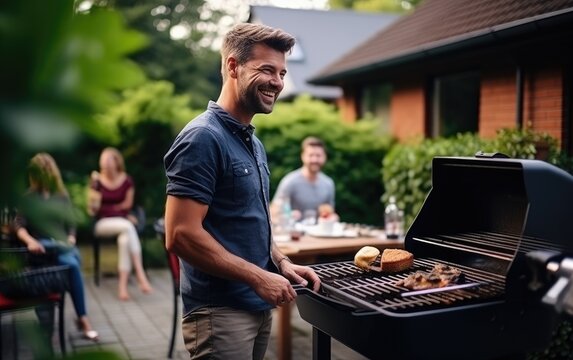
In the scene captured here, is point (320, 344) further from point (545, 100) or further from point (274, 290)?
point (545, 100)

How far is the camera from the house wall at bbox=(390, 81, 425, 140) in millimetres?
9656

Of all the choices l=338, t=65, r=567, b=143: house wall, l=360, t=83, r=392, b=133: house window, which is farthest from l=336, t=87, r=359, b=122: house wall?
l=338, t=65, r=567, b=143: house wall

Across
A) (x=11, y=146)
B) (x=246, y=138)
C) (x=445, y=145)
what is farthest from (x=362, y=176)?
(x=11, y=146)

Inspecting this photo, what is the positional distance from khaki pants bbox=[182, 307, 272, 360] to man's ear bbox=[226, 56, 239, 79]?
994 millimetres

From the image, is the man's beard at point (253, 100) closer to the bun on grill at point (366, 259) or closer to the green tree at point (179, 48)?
the bun on grill at point (366, 259)

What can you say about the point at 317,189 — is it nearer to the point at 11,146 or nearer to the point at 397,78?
the point at 397,78

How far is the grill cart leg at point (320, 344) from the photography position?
8.96 feet

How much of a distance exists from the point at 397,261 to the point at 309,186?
12.7ft

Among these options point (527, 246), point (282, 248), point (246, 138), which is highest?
point (246, 138)

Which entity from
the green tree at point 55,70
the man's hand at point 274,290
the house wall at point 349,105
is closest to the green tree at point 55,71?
the green tree at point 55,70

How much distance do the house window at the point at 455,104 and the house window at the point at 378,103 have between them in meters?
1.60

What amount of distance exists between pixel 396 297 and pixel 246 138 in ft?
3.08

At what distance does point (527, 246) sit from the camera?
2209 millimetres

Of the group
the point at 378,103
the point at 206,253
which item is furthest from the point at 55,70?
the point at 378,103
